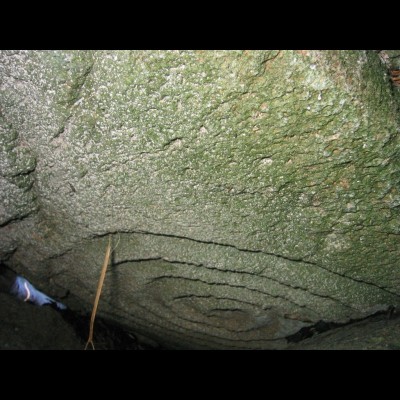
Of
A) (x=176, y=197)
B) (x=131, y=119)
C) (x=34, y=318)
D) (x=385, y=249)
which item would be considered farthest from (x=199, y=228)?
(x=34, y=318)

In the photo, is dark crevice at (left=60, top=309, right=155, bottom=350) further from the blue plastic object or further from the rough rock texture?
the rough rock texture

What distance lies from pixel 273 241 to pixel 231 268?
16 centimetres

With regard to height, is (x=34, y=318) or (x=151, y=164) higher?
(x=151, y=164)

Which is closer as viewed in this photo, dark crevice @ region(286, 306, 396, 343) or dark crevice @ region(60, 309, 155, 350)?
dark crevice @ region(286, 306, 396, 343)

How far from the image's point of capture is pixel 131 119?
0.58 m

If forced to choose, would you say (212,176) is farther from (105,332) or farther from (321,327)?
(105,332)

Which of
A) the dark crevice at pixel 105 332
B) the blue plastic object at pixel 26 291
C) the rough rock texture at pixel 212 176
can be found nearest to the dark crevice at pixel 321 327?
the rough rock texture at pixel 212 176

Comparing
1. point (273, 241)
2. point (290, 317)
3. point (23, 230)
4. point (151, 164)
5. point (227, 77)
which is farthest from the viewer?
point (290, 317)

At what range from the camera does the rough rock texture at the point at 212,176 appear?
51 cm

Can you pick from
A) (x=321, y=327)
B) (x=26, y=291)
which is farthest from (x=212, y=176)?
(x=26, y=291)

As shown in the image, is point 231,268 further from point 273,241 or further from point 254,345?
point 254,345

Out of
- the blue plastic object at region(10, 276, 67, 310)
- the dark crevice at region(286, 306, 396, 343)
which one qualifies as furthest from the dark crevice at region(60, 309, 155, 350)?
the dark crevice at region(286, 306, 396, 343)

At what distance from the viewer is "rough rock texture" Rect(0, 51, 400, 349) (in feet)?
1.68

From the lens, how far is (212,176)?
646mm
